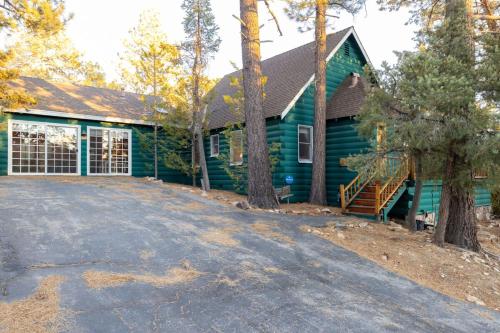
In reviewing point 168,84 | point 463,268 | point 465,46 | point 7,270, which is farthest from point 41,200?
point 465,46

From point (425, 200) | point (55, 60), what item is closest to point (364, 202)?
point (425, 200)

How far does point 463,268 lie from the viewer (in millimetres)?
6824

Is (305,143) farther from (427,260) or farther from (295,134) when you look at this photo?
(427,260)

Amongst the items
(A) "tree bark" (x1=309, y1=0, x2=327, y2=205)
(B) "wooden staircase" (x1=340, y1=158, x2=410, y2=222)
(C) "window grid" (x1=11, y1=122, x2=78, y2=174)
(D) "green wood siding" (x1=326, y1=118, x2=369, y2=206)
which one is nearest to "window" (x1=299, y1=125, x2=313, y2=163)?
(D) "green wood siding" (x1=326, y1=118, x2=369, y2=206)

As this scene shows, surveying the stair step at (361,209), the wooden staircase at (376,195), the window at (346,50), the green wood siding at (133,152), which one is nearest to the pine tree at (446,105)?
the wooden staircase at (376,195)

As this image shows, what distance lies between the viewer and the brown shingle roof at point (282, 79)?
552 inches

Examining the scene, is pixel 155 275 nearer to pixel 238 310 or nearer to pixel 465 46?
pixel 238 310

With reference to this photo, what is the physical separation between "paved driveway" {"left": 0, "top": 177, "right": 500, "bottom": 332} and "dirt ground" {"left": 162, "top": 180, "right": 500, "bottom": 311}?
50cm

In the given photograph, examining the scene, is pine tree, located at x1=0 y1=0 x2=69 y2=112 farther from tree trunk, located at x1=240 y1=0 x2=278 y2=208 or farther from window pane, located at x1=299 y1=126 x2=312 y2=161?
window pane, located at x1=299 y1=126 x2=312 y2=161

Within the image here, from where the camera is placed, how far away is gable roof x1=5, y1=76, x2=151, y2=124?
1464 centimetres

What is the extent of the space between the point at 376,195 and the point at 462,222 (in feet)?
8.26

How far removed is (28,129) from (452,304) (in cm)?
1473

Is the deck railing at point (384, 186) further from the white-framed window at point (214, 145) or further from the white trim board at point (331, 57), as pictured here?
the white-framed window at point (214, 145)

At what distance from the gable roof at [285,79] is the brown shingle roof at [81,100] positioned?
3570 mm
